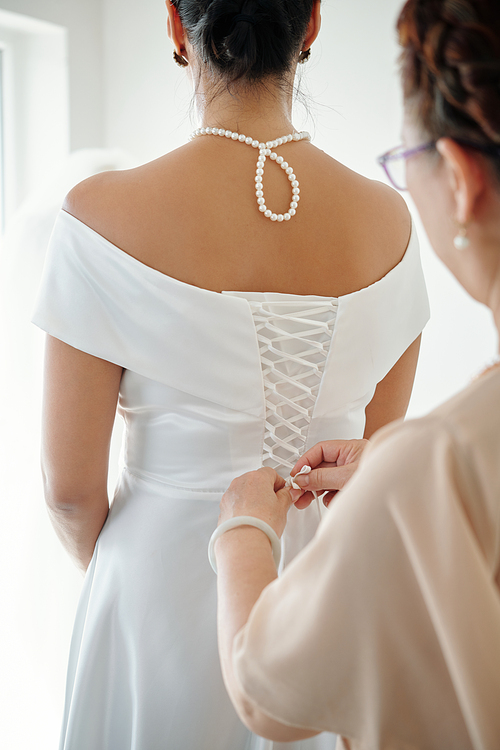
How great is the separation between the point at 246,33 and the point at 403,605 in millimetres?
718

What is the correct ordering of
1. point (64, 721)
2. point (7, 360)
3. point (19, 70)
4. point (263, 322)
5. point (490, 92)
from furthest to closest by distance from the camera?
point (19, 70) → point (7, 360) → point (64, 721) → point (263, 322) → point (490, 92)

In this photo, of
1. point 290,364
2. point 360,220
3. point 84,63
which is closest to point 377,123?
point 84,63

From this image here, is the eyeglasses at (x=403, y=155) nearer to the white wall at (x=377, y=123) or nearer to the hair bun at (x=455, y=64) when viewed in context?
the hair bun at (x=455, y=64)

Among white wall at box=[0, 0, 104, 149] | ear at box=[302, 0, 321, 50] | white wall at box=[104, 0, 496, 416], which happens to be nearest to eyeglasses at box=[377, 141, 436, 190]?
ear at box=[302, 0, 321, 50]

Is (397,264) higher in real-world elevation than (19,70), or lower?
lower

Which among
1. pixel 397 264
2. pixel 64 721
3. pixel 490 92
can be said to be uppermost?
pixel 490 92

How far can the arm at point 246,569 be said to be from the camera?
527 millimetres

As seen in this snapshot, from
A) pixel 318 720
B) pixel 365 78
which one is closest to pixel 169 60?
pixel 365 78

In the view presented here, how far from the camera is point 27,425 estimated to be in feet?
4.54

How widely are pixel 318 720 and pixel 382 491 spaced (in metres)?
0.20

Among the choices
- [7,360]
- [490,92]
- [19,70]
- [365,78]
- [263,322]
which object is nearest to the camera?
[490,92]

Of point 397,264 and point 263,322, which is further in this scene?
point 397,264

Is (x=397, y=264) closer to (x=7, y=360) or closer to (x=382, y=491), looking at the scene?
(x=382, y=491)

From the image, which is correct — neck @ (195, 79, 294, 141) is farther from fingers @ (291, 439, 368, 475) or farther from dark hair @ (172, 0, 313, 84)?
fingers @ (291, 439, 368, 475)
